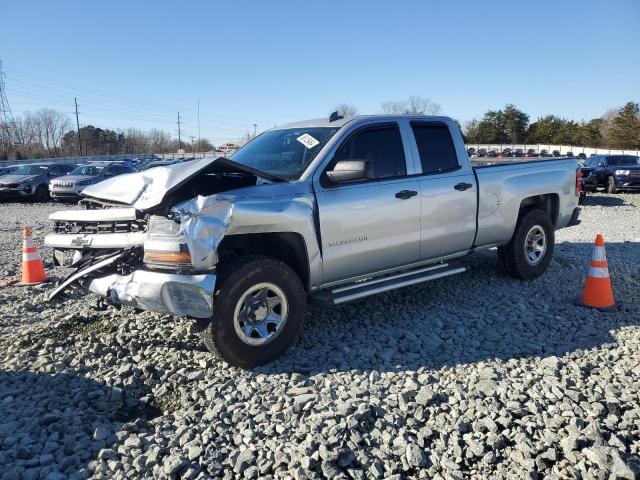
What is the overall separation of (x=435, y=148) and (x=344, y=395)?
10.0ft

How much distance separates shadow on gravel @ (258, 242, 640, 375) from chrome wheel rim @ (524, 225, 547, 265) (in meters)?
0.30

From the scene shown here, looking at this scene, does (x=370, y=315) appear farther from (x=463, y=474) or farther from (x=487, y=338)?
(x=463, y=474)

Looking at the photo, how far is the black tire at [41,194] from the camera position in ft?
67.1

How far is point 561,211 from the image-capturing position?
21.8 ft

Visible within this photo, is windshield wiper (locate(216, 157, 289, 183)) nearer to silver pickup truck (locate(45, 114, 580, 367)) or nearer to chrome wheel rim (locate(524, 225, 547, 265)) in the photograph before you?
silver pickup truck (locate(45, 114, 580, 367))

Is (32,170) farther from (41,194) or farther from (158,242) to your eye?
(158,242)

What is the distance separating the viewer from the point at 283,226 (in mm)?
4133

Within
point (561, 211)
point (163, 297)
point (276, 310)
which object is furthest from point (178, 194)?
point (561, 211)

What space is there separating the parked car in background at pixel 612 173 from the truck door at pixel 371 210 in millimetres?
17483

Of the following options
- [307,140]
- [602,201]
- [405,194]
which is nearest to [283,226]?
[307,140]

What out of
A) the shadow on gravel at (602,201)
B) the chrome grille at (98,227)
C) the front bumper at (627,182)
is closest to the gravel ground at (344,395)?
the chrome grille at (98,227)

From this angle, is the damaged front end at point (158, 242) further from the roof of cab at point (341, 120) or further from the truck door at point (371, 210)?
the roof of cab at point (341, 120)

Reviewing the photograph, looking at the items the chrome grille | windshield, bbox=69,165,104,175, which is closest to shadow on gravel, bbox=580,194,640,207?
the chrome grille

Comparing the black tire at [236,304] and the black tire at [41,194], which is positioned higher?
the black tire at [41,194]
